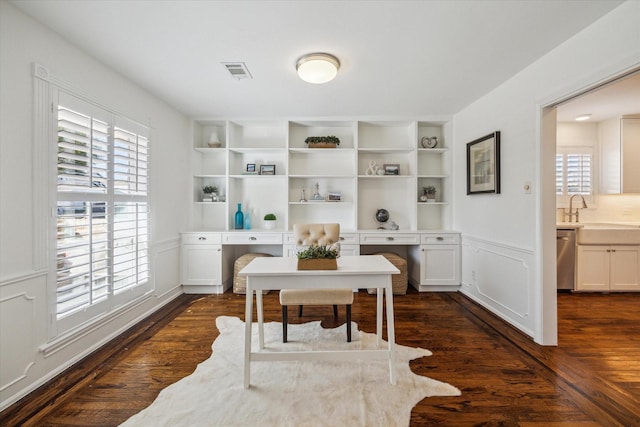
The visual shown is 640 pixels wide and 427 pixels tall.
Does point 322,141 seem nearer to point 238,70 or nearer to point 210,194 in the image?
point 238,70

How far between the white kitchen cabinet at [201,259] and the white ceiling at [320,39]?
188cm

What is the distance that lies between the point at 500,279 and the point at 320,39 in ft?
9.83

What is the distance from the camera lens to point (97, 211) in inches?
90.7

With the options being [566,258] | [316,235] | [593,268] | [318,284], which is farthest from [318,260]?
[593,268]

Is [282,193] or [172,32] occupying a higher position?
[172,32]

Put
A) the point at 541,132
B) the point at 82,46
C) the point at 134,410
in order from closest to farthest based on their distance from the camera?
the point at 134,410 < the point at 82,46 < the point at 541,132

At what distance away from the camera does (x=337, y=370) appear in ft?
6.53

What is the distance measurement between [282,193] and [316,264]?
2.58 metres

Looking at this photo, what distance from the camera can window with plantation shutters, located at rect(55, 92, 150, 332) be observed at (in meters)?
2.04

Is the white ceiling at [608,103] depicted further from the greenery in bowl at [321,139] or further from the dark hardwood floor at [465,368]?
the greenery in bowl at [321,139]

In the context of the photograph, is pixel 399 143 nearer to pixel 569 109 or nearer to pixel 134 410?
pixel 569 109

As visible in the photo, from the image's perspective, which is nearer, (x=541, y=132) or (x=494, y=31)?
(x=494, y=31)

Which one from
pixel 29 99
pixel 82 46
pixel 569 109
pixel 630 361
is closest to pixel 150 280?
pixel 29 99

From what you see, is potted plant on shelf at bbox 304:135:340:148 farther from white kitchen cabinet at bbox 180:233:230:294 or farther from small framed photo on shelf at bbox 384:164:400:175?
white kitchen cabinet at bbox 180:233:230:294
